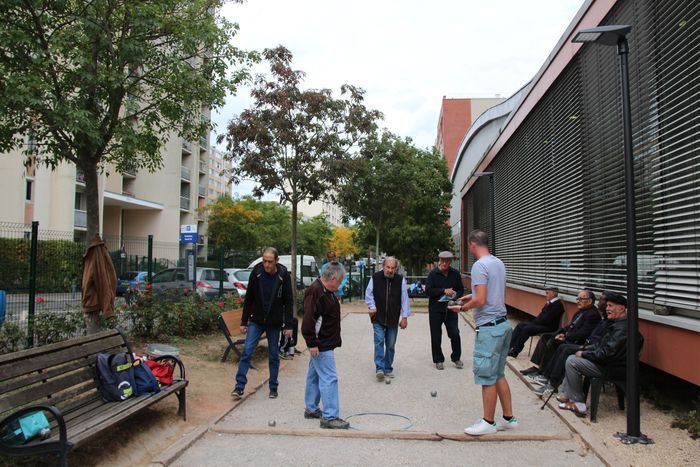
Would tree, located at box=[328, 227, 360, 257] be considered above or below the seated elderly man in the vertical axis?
above

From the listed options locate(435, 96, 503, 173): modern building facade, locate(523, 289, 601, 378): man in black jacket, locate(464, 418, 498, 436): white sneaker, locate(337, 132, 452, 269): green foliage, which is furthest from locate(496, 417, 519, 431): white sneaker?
locate(435, 96, 503, 173): modern building facade

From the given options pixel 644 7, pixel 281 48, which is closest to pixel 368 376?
pixel 644 7

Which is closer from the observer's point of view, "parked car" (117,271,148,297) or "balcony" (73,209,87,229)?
"parked car" (117,271,148,297)

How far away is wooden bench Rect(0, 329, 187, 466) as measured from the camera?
12.2ft

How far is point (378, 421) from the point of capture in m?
5.83

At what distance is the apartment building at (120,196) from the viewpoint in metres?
26.4

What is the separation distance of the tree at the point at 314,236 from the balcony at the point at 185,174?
63.8 ft

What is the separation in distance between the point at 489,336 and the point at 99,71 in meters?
5.74

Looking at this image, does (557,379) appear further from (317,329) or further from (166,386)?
(166,386)

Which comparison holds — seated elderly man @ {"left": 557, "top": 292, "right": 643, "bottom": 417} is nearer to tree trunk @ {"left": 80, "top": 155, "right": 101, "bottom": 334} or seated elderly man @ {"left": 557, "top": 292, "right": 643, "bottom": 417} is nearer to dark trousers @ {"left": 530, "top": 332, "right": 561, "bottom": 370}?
dark trousers @ {"left": 530, "top": 332, "right": 561, "bottom": 370}

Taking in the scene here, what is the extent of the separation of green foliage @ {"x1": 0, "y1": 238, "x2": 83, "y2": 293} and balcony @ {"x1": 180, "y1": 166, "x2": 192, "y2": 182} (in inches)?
1517

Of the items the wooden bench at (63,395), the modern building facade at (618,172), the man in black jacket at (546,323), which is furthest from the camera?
the man in black jacket at (546,323)

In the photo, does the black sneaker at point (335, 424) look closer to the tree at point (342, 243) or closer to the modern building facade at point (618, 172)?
the modern building facade at point (618, 172)

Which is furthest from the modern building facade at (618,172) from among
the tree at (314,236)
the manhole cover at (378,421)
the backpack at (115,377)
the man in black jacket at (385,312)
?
the tree at (314,236)
